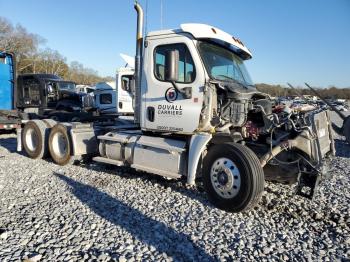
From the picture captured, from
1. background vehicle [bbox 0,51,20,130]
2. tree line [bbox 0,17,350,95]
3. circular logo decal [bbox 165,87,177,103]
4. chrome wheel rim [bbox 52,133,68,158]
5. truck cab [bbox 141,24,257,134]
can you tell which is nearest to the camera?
truck cab [bbox 141,24,257,134]

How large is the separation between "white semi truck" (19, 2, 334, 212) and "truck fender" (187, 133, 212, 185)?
2cm

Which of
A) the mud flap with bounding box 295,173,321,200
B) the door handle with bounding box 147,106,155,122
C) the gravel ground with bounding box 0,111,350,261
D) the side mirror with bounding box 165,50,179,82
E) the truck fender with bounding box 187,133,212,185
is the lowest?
the gravel ground with bounding box 0,111,350,261

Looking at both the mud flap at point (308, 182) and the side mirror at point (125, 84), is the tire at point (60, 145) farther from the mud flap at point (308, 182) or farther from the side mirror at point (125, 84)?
the side mirror at point (125, 84)

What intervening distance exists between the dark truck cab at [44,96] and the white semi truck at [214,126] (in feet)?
25.6

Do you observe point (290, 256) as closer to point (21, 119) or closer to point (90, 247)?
point (90, 247)

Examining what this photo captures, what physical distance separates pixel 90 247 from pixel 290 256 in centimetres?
223

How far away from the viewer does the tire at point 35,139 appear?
8.16 m

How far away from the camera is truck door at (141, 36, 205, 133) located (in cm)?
540

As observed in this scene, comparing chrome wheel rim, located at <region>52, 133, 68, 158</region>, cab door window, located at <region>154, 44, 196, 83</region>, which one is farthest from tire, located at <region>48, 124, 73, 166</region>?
cab door window, located at <region>154, 44, 196, 83</region>

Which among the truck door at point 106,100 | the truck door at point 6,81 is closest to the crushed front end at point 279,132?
the truck door at point 6,81

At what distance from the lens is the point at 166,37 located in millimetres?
5746

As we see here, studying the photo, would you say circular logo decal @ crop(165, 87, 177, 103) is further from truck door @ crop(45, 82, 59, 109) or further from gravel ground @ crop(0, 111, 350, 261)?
truck door @ crop(45, 82, 59, 109)

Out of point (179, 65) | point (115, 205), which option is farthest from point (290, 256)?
point (179, 65)

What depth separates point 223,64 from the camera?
18.9ft
